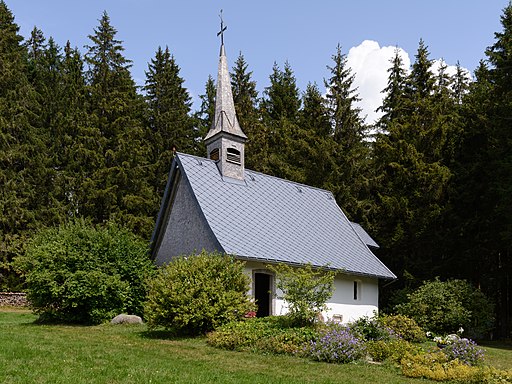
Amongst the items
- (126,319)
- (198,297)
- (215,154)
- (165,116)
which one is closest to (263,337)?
(198,297)

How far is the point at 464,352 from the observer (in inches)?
412

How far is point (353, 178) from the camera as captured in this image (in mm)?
31688

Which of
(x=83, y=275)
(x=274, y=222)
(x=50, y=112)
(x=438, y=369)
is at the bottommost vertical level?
(x=438, y=369)

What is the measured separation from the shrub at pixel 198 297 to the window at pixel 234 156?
7466 millimetres

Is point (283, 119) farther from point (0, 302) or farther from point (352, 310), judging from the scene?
point (0, 302)

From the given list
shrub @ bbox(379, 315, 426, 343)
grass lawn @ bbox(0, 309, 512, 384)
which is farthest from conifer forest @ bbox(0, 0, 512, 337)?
grass lawn @ bbox(0, 309, 512, 384)

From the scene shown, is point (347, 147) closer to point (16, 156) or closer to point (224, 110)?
point (224, 110)

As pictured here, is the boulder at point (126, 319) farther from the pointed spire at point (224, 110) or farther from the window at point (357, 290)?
the window at point (357, 290)

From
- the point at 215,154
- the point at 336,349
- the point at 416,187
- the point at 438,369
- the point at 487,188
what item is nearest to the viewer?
A: the point at 438,369

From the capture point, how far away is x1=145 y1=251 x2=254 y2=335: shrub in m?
13.6

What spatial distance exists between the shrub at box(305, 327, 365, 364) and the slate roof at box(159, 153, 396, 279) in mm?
6181

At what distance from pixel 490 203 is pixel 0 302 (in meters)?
24.6

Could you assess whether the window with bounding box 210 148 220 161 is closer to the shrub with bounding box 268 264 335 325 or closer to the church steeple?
the church steeple

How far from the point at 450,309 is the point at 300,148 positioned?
15517mm
